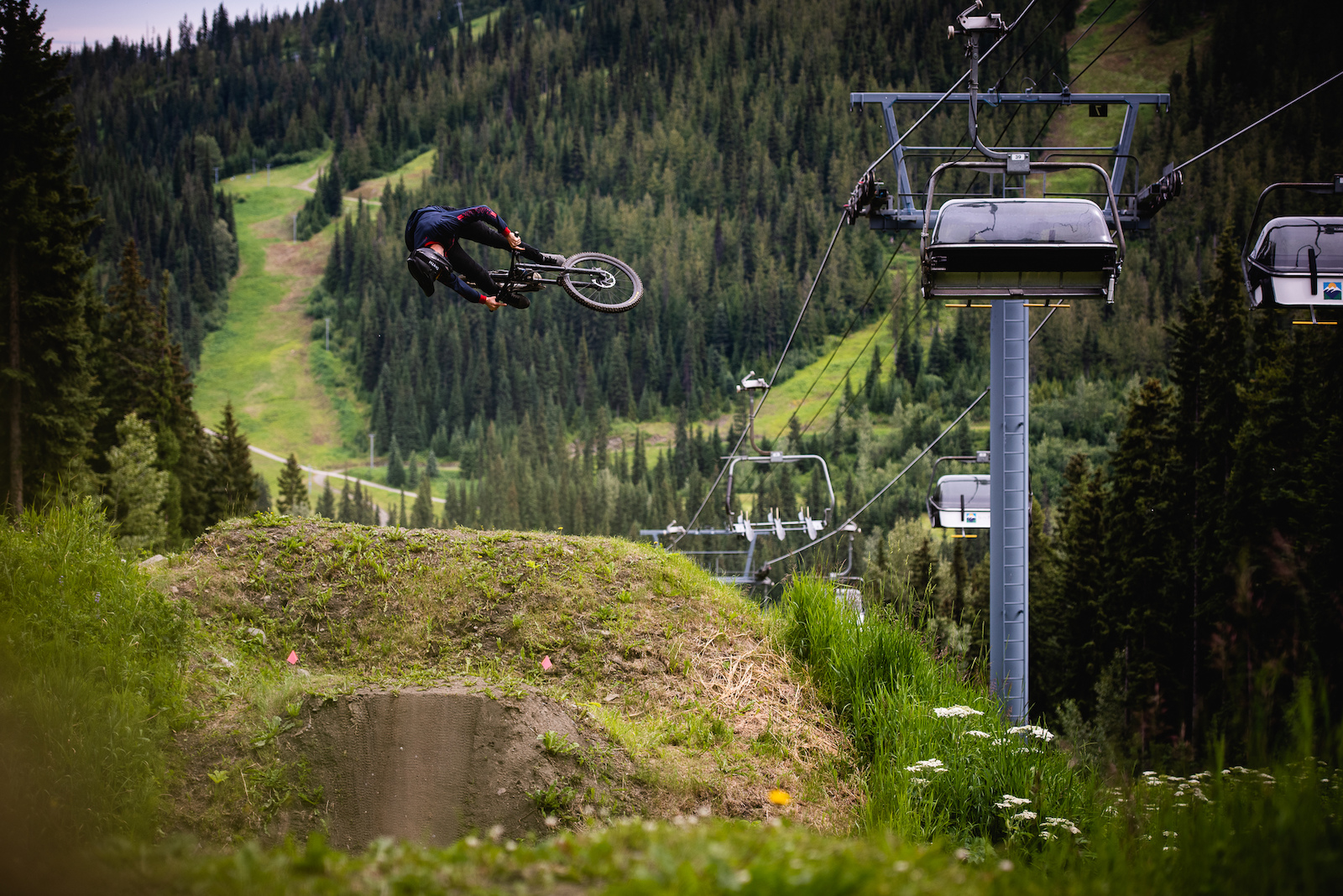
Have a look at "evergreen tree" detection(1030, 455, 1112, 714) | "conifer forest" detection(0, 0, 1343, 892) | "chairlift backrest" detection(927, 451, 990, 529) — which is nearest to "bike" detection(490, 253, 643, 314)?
"conifer forest" detection(0, 0, 1343, 892)

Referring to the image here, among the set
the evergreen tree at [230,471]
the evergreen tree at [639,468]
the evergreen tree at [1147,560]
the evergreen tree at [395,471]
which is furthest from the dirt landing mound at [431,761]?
the evergreen tree at [395,471]

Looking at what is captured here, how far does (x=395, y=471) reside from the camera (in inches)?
6063

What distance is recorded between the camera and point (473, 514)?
390 feet

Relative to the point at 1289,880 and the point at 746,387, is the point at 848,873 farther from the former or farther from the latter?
the point at 746,387

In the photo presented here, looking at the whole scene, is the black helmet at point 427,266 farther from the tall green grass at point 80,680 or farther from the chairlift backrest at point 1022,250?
the chairlift backrest at point 1022,250

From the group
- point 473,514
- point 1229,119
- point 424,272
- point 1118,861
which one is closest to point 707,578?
point 424,272

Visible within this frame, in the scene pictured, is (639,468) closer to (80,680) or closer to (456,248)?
(456,248)

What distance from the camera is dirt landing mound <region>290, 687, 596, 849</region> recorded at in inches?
285

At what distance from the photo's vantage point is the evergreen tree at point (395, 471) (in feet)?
499

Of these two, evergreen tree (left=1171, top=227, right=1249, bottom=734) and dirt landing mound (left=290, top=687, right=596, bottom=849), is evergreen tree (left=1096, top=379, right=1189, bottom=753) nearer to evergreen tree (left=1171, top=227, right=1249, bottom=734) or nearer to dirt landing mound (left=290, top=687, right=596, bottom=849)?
evergreen tree (left=1171, top=227, right=1249, bottom=734)

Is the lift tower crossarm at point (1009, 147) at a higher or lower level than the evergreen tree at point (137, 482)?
higher

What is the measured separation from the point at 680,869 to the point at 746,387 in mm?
17540

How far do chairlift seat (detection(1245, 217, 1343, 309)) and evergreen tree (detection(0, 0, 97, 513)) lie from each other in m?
31.2

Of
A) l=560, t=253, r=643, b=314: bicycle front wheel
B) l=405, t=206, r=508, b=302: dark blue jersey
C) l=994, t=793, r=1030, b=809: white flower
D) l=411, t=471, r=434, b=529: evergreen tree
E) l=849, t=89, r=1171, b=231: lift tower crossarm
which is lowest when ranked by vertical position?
l=411, t=471, r=434, b=529: evergreen tree
